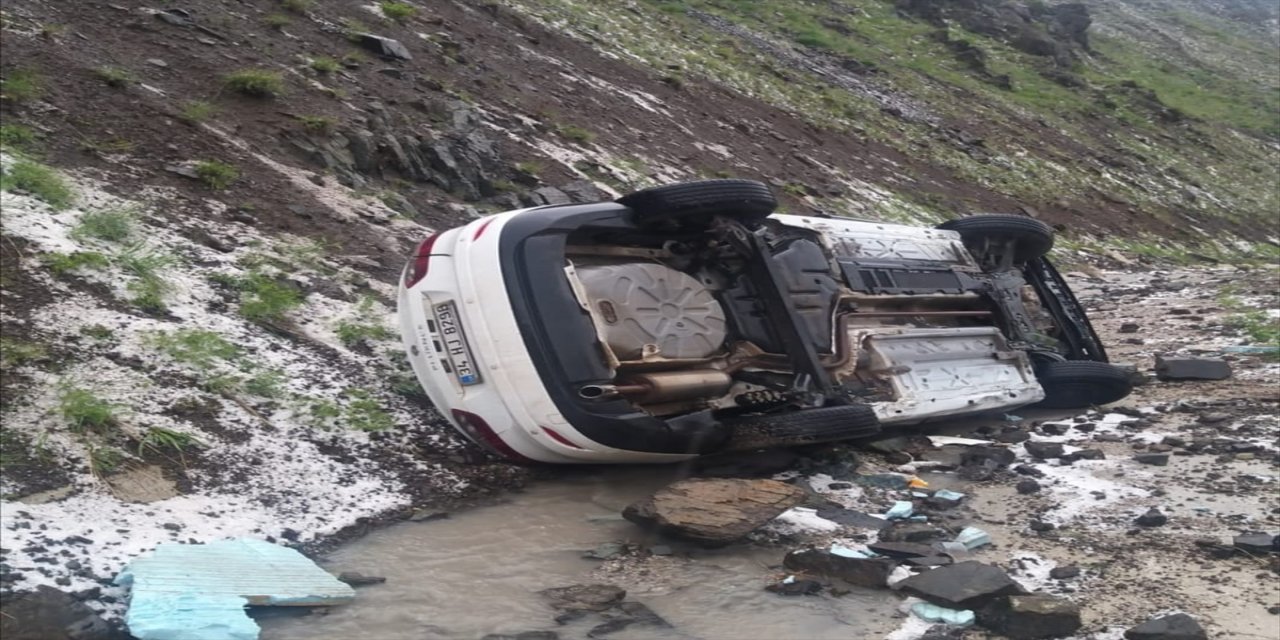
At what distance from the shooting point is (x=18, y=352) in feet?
15.8

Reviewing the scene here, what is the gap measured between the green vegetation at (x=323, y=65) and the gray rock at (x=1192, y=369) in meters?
7.28

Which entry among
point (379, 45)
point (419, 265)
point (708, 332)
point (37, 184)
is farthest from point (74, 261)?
point (379, 45)

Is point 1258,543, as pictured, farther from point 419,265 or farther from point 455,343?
point 419,265

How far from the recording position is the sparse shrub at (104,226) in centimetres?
595

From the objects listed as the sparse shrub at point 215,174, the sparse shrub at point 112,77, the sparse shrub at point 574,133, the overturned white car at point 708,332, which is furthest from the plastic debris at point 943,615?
the sparse shrub at point 574,133

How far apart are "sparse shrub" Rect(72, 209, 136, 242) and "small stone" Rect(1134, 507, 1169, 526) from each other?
5.29m

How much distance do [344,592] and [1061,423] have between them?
4730 mm

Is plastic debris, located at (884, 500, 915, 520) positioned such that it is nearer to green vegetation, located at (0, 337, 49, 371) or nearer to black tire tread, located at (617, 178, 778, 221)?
black tire tread, located at (617, 178, 778, 221)

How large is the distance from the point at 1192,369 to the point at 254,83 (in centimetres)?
733

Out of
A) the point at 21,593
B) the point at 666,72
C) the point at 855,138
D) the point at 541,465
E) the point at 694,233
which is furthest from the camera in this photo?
the point at 855,138

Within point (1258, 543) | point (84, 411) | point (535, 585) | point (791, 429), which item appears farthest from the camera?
point (791, 429)

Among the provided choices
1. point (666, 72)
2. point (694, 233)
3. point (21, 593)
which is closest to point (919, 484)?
point (694, 233)

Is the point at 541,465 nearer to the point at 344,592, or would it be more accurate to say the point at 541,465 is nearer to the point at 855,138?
the point at 344,592

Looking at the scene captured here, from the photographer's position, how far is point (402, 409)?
18.8 ft
